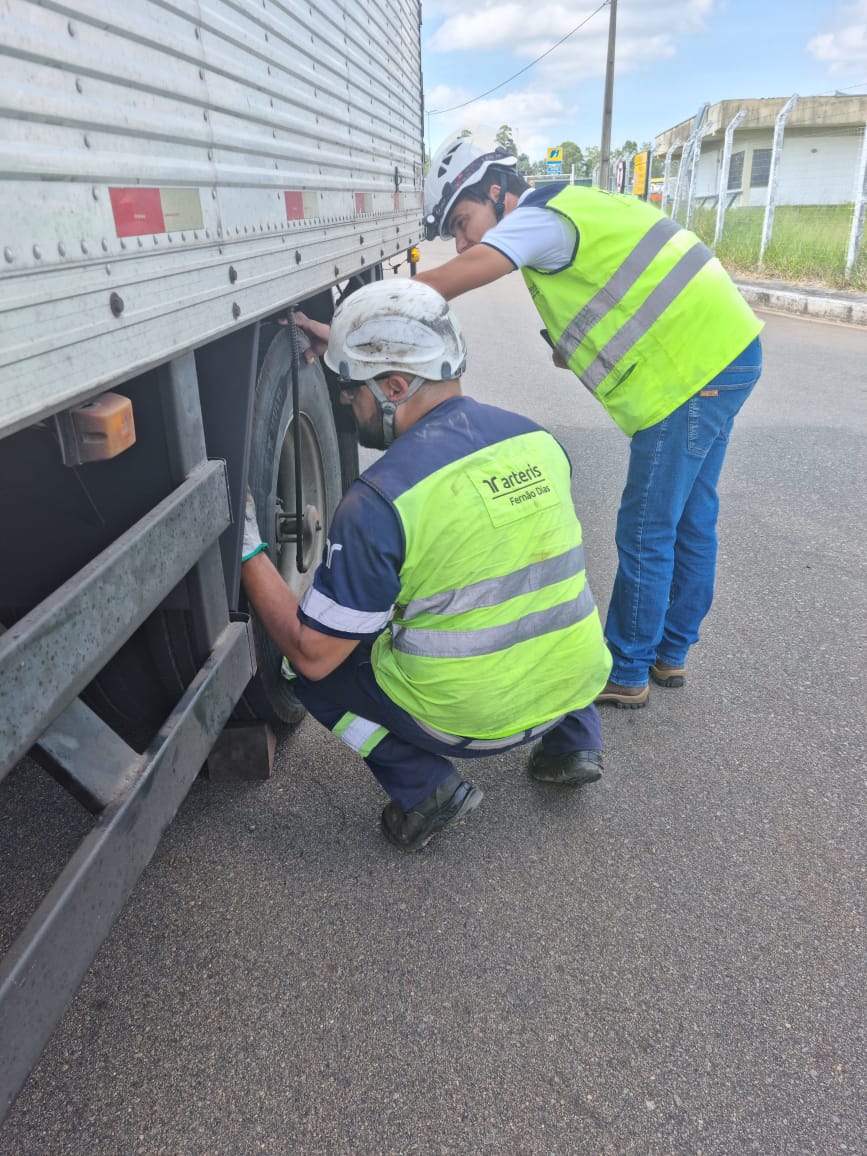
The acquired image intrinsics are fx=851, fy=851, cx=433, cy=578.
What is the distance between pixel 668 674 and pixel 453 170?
1936mm

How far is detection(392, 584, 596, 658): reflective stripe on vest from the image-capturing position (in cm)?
210

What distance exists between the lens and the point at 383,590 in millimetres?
1980

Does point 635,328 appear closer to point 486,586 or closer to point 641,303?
point 641,303

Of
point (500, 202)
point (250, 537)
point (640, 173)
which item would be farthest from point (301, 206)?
point (640, 173)

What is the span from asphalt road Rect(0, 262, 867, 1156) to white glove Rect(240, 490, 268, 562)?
2.53 ft

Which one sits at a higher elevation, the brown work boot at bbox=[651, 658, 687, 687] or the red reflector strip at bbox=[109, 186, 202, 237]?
the red reflector strip at bbox=[109, 186, 202, 237]

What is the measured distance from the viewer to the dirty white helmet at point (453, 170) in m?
2.87

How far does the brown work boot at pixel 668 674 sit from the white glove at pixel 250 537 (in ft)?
5.59

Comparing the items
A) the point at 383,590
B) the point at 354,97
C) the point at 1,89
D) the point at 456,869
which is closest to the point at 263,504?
the point at 383,590

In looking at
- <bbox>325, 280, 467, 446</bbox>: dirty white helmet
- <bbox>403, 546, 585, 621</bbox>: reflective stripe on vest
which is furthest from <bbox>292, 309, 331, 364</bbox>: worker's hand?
<bbox>403, 546, 585, 621</bbox>: reflective stripe on vest

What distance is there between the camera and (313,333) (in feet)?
8.83

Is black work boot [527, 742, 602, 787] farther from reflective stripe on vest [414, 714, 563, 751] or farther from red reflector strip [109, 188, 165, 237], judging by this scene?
red reflector strip [109, 188, 165, 237]

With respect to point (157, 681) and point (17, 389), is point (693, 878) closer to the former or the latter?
point (157, 681)

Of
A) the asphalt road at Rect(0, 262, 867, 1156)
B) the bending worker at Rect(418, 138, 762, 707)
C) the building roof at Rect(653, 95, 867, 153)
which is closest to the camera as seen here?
the asphalt road at Rect(0, 262, 867, 1156)
